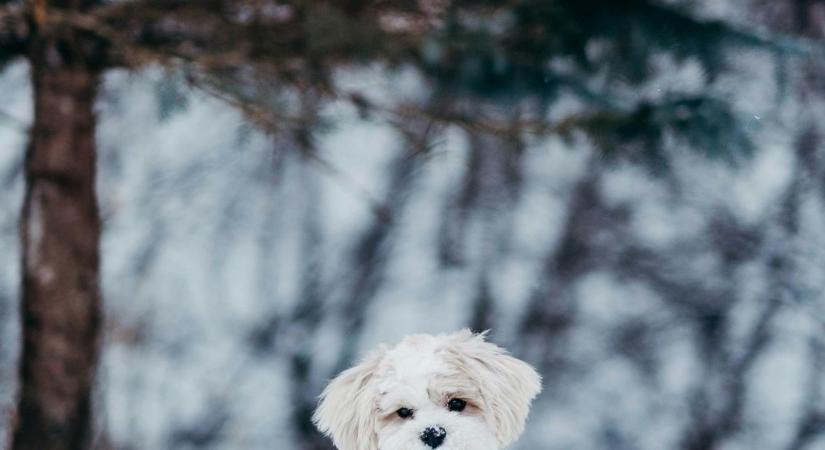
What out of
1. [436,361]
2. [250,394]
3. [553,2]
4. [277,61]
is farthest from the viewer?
[250,394]

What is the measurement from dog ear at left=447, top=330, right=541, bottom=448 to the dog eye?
0.22 ft

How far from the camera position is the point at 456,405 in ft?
10.5

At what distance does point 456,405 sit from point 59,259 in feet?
10.9

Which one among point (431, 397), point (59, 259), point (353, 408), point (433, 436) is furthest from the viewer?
point (59, 259)

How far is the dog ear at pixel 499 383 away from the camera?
10.5 ft

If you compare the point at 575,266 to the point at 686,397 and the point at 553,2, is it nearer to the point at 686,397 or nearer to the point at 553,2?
the point at 686,397

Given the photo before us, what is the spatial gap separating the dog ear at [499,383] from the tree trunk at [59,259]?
3132 millimetres

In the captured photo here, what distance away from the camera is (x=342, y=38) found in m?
4.57

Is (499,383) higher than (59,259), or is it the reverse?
(499,383)

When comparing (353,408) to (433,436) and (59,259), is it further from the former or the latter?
(59,259)

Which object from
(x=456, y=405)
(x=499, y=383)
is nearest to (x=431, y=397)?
(x=456, y=405)

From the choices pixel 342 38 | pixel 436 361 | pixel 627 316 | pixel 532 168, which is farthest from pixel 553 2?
pixel 627 316

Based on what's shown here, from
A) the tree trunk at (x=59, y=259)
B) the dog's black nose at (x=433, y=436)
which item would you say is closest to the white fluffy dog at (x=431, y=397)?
the dog's black nose at (x=433, y=436)

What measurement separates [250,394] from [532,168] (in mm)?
3209
